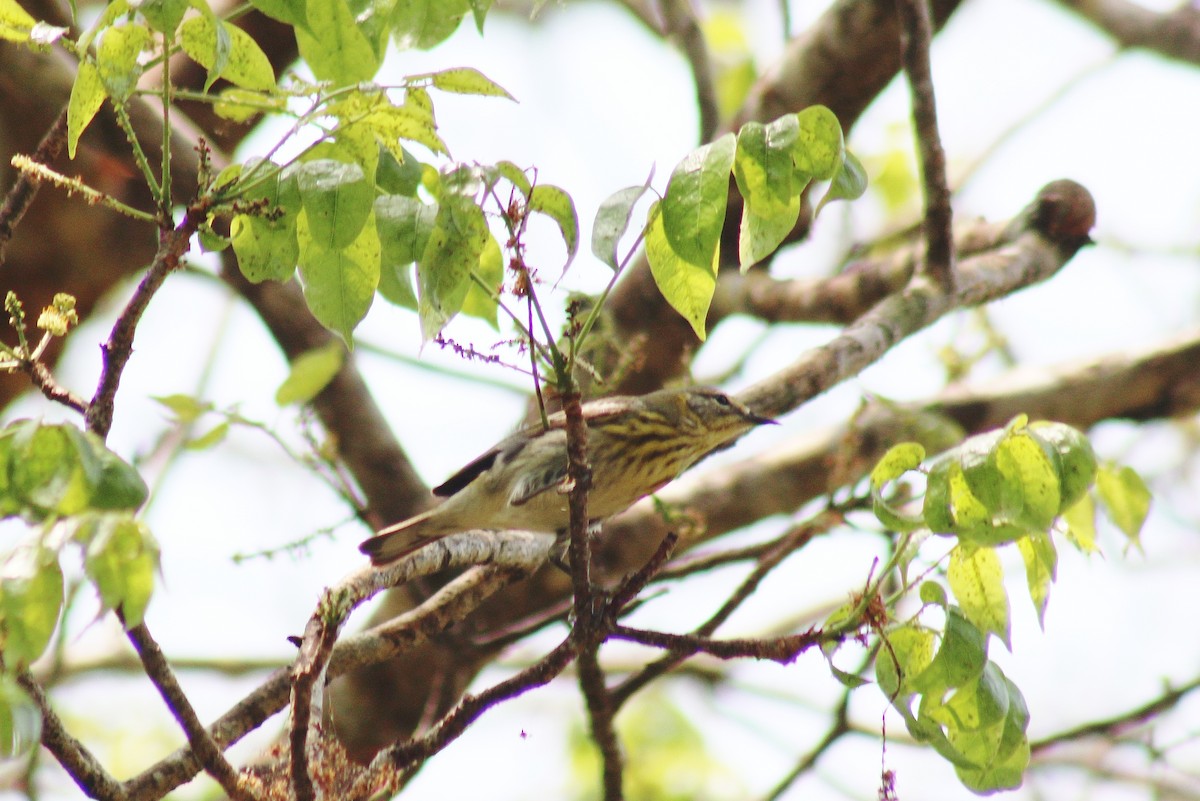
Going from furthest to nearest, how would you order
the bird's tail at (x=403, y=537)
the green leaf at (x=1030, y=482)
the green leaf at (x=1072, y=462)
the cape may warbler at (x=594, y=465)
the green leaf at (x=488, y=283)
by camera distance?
the cape may warbler at (x=594, y=465) → the bird's tail at (x=403, y=537) → the green leaf at (x=488, y=283) → the green leaf at (x=1072, y=462) → the green leaf at (x=1030, y=482)

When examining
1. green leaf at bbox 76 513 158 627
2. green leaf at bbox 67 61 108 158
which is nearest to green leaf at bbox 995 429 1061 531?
green leaf at bbox 76 513 158 627

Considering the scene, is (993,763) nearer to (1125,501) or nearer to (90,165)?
(1125,501)

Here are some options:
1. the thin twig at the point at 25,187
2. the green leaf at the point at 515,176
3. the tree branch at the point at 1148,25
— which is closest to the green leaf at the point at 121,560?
the green leaf at the point at 515,176

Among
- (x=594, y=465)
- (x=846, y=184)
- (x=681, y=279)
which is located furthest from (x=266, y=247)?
(x=594, y=465)

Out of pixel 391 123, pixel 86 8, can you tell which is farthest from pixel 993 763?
pixel 86 8

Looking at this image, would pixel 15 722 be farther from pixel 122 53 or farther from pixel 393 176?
pixel 393 176

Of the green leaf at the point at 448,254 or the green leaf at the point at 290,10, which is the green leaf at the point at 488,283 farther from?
the green leaf at the point at 290,10

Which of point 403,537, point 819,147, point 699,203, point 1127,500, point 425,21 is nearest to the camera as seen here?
point 699,203

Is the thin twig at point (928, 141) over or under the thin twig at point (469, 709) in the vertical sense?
over

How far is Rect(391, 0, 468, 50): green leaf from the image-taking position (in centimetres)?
275

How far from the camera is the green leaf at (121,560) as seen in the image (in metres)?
1.84

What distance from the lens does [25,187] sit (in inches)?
118

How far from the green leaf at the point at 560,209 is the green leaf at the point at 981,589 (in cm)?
117

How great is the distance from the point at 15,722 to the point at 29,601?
19cm
